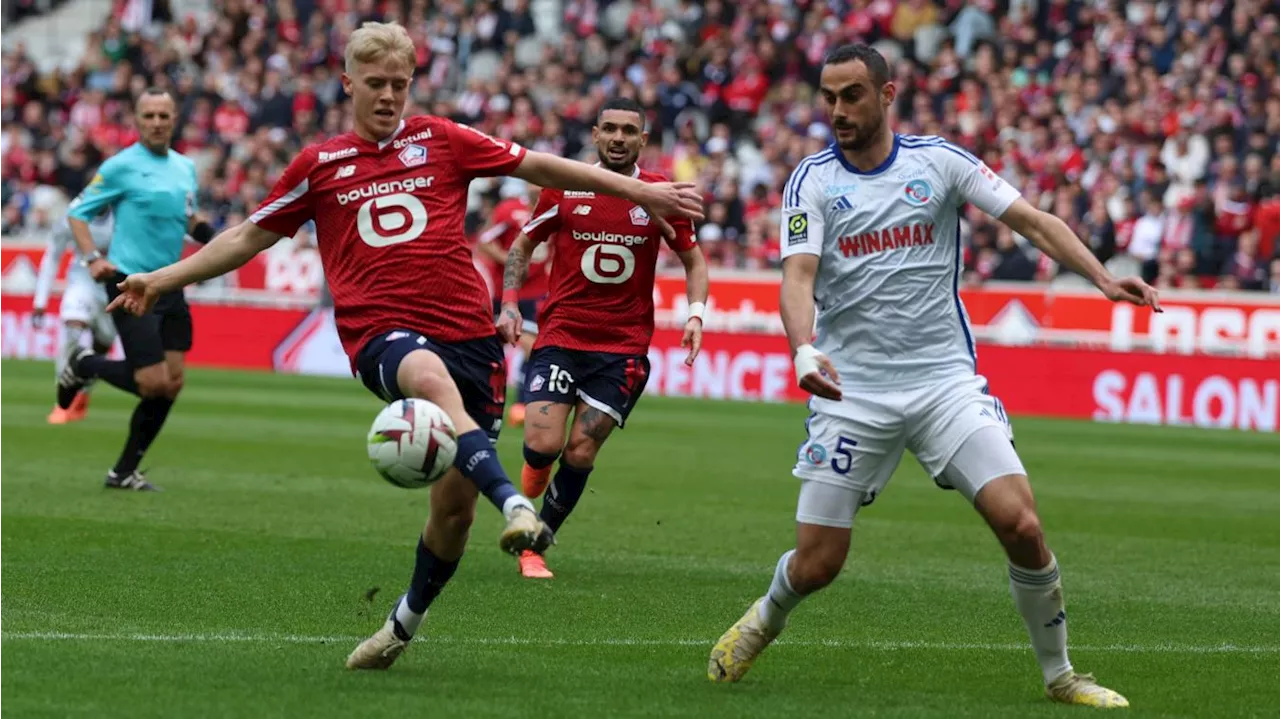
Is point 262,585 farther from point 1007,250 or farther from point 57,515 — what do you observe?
point 1007,250

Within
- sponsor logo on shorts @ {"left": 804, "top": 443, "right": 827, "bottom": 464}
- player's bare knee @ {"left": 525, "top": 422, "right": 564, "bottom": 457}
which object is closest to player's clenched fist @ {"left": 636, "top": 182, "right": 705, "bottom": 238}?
sponsor logo on shorts @ {"left": 804, "top": 443, "right": 827, "bottom": 464}

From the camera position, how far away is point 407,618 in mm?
7613

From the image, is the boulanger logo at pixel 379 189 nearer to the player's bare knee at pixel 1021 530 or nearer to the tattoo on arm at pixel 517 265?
the player's bare knee at pixel 1021 530

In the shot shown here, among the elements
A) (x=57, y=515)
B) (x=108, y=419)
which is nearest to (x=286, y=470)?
(x=57, y=515)

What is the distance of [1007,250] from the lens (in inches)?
1053

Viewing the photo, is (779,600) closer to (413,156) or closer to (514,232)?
(413,156)

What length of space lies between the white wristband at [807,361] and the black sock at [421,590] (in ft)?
5.01

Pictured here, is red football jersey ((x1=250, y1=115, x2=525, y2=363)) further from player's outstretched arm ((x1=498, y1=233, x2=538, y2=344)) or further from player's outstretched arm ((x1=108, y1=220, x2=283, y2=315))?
player's outstretched arm ((x1=498, y1=233, x2=538, y2=344))

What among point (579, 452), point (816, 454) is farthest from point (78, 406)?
point (816, 454)

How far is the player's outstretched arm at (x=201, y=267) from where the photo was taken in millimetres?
7613

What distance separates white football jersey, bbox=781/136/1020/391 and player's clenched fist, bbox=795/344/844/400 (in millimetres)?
425

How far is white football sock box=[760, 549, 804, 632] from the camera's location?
756 centimetres

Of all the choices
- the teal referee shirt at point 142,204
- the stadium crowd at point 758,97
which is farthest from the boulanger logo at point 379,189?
the stadium crowd at point 758,97

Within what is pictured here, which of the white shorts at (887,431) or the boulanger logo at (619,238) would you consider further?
the boulanger logo at (619,238)
